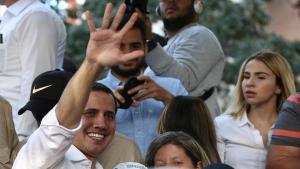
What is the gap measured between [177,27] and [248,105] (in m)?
0.93

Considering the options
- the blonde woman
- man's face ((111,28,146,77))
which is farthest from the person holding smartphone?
the blonde woman

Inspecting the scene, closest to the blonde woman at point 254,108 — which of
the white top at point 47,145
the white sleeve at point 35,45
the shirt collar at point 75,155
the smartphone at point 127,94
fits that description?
the smartphone at point 127,94

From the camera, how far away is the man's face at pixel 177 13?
22.5 feet

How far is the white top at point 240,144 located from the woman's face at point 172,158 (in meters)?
1.06

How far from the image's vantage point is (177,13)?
686 cm

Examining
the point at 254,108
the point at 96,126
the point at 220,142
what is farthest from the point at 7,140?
the point at 254,108

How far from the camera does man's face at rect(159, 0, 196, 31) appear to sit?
270 inches

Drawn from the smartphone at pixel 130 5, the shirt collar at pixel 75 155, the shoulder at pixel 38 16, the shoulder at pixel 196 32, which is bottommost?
the shirt collar at pixel 75 155

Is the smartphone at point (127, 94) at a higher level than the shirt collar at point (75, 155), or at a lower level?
lower

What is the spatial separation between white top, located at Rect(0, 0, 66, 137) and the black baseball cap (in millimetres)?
715

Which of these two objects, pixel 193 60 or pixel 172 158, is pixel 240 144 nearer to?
pixel 193 60

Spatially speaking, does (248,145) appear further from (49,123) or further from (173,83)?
(49,123)

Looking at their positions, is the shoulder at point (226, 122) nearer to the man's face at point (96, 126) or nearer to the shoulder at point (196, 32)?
the shoulder at point (196, 32)

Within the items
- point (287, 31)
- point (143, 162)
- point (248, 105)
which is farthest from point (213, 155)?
point (287, 31)
